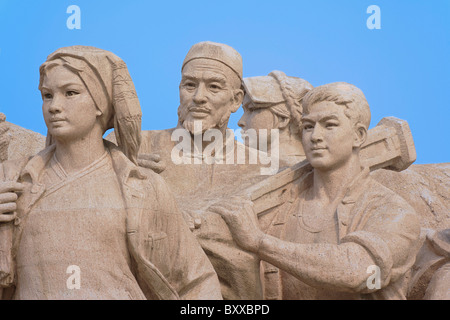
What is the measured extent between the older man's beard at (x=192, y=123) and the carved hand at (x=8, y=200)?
243 centimetres

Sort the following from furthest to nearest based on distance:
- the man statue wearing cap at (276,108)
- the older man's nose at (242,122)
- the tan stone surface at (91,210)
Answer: the older man's nose at (242,122) → the man statue wearing cap at (276,108) → the tan stone surface at (91,210)

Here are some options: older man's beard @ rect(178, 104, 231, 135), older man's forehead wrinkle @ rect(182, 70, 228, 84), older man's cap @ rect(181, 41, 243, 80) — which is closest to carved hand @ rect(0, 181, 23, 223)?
older man's beard @ rect(178, 104, 231, 135)

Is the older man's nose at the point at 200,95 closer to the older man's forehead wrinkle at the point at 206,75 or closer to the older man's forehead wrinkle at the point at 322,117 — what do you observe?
the older man's forehead wrinkle at the point at 206,75

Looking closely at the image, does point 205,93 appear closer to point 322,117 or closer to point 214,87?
point 214,87

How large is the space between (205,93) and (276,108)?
253 cm

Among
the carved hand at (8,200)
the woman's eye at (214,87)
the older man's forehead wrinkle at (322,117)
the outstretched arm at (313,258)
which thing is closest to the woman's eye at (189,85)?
the woman's eye at (214,87)

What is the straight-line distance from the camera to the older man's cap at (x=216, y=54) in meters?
10.3

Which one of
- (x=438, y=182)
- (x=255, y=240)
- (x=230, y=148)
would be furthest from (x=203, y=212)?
(x=438, y=182)

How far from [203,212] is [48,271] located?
175 centimetres

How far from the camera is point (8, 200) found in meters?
8.05

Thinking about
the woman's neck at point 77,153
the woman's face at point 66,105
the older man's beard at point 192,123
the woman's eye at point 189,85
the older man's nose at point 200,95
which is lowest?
the woman's neck at point 77,153

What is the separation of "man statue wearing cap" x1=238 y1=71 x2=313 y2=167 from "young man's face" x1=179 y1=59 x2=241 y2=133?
2218 mm

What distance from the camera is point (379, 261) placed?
8750 mm

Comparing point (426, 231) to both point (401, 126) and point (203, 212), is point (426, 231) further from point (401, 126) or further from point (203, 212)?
point (203, 212)
